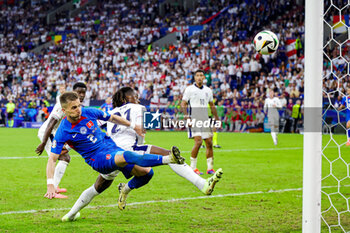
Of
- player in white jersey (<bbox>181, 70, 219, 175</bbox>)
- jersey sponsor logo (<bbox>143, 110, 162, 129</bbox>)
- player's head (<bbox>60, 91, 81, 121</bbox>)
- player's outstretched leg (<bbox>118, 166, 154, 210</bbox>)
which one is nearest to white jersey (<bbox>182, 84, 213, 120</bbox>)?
player in white jersey (<bbox>181, 70, 219, 175</bbox>)

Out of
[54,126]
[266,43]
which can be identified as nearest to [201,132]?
[266,43]

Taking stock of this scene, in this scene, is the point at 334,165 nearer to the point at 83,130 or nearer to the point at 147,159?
the point at 147,159

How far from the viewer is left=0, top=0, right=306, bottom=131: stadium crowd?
79.0 feet

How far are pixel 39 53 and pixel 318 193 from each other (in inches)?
1563

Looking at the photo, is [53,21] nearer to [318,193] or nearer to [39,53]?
[39,53]

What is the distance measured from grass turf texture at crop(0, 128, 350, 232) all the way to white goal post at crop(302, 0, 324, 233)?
47.4 inches

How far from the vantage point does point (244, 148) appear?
49.6ft

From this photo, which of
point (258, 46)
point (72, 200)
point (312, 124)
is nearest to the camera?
point (312, 124)

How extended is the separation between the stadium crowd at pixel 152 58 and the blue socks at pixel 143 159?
12.5 metres

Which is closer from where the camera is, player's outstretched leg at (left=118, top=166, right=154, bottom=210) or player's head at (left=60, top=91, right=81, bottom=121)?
player's head at (left=60, top=91, right=81, bottom=121)

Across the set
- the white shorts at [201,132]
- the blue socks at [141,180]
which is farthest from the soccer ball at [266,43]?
the blue socks at [141,180]

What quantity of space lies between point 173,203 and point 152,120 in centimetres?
1990

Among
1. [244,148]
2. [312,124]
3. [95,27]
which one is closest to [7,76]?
[95,27]

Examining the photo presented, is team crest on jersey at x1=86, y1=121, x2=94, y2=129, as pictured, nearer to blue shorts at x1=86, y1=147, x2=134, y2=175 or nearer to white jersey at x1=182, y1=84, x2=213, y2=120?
blue shorts at x1=86, y1=147, x2=134, y2=175
